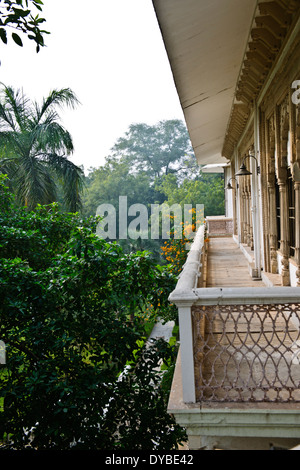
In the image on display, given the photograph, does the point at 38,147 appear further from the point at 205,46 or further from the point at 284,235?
the point at 284,235

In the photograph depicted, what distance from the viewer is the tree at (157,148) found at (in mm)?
59281

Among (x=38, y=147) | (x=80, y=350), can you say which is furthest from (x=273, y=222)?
(x=38, y=147)

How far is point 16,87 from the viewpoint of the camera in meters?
15.8

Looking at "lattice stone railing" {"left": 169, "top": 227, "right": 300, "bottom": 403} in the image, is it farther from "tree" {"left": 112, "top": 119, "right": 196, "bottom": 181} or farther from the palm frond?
"tree" {"left": 112, "top": 119, "right": 196, "bottom": 181}

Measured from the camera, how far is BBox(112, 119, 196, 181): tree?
2334 inches

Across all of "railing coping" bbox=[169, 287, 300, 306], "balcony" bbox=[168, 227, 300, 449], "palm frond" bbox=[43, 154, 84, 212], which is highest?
"palm frond" bbox=[43, 154, 84, 212]

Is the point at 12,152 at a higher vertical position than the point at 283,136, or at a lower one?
higher

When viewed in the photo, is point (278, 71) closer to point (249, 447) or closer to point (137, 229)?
point (249, 447)

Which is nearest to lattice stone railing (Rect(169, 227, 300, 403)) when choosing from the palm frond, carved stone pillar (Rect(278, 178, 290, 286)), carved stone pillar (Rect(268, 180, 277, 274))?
carved stone pillar (Rect(278, 178, 290, 286))

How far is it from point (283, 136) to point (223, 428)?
14.1 ft

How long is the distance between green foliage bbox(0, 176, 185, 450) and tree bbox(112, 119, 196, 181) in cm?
5214

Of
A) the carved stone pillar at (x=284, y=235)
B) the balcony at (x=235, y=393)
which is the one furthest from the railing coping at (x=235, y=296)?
the carved stone pillar at (x=284, y=235)
